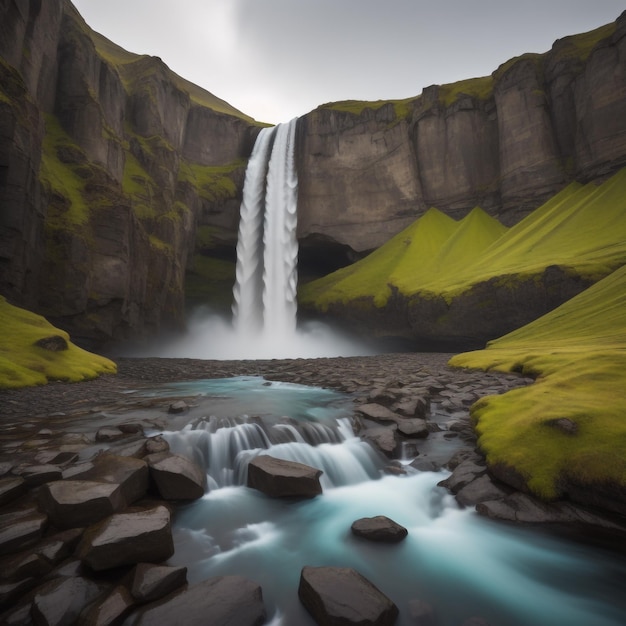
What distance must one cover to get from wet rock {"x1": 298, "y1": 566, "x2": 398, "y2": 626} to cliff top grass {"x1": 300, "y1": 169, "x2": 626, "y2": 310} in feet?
101


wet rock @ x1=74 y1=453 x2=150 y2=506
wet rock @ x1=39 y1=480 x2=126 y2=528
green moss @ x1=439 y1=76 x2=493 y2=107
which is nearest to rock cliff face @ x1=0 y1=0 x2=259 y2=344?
wet rock @ x1=74 y1=453 x2=150 y2=506

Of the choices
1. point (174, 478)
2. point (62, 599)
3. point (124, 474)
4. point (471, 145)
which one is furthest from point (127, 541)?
point (471, 145)

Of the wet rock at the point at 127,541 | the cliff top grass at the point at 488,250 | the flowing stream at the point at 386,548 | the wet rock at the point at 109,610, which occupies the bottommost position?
the flowing stream at the point at 386,548

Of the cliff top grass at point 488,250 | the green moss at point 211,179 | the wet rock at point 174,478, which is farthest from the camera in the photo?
the green moss at point 211,179

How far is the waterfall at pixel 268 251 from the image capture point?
4941 centimetres

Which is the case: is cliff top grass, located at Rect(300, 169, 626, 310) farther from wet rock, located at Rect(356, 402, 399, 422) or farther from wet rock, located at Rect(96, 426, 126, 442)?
wet rock, located at Rect(96, 426, 126, 442)

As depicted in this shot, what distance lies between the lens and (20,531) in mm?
4250

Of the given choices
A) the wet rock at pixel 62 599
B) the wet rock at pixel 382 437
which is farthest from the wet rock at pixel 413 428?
the wet rock at pixel 62 599


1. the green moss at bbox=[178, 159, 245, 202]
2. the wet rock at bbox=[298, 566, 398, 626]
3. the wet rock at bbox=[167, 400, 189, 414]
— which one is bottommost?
the wet rock at bbox=[298, 566, 398, 626]

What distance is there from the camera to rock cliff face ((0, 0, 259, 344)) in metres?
25.1

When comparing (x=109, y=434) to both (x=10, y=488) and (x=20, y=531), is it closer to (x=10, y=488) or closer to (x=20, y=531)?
(x=10, y=488)

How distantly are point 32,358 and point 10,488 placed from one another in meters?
15.4

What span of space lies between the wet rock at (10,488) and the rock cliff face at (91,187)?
24227 millimetres

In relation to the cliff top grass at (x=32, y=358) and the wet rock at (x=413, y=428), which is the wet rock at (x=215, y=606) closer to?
the wet rock at (x=413, y=428)
